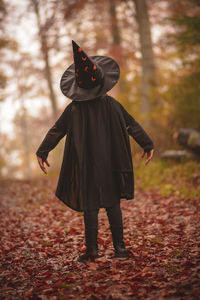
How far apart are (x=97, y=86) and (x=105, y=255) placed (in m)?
2.01

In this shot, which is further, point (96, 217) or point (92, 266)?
point (96, 217)

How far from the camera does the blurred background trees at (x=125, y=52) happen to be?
27.3ft

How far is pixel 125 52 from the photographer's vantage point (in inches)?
490

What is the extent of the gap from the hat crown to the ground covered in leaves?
1985 millimetres

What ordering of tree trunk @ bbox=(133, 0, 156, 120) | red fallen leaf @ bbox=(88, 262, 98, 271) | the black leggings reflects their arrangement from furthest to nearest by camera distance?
tree trunk @ bbox=(133, 0, 156, 120), the black leggings, red fallen leaf @ bbox=(88, 262, 98, 271)

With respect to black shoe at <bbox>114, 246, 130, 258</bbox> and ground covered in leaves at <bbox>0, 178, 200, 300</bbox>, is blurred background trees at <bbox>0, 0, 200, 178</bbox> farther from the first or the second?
black shoe at <bbox>114, 246, 130, 258</bbox>

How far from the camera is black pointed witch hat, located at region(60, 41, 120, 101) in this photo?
3045mm

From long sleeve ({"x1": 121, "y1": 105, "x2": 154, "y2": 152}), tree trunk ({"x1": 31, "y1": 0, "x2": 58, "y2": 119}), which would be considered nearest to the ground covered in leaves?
long sleeve ({"x1": 121, "y1": 105, "x2": 154, "y2": 152})

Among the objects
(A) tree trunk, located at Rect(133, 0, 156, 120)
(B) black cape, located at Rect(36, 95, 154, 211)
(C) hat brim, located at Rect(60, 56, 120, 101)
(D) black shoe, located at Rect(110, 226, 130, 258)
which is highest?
(A) tree trunk, located at Rect(133, 0, 156, 120)

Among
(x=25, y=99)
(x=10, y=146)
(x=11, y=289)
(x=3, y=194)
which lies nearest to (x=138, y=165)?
(x=3, y=194)

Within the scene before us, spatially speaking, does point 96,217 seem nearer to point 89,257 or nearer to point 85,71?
point 89,257

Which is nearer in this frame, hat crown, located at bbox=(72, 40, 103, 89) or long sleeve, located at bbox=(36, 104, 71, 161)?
hat crown, located at bbox=(72, 40, 103, 89)

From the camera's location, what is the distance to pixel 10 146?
116ft

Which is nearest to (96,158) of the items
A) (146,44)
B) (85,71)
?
(85,71)
